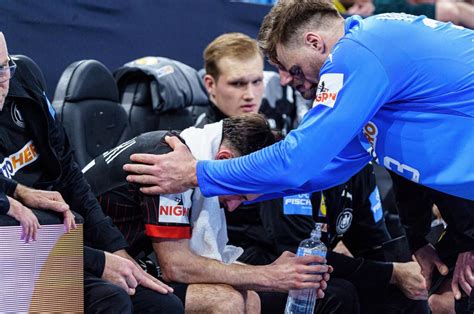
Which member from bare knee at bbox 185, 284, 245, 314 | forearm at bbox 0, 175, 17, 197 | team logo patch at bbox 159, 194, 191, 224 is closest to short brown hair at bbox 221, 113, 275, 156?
team logo patch at bbox 159, 194, 191, 224

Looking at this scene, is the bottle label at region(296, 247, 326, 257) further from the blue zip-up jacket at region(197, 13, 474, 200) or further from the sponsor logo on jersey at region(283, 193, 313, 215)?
the blue zip-up jacket at region(197, 13, 474, 200)

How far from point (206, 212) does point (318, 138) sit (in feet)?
2.30

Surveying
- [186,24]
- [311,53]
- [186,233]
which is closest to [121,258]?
[186,233]

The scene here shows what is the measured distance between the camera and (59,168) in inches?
128

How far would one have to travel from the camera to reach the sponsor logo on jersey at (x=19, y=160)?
304cm

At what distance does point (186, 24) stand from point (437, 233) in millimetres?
2383

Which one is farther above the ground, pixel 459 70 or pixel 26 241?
pixel 459 70

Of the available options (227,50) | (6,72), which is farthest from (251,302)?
(227,50)

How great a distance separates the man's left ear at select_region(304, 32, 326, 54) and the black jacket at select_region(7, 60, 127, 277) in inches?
38.4

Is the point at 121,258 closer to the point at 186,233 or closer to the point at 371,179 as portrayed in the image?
the point at 186,233

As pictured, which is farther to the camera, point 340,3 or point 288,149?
point 340,3

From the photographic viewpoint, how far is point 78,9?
4859 millimetres

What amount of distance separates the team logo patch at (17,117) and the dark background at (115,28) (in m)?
1.34

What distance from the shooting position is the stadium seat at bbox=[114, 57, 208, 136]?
15.6 ft
